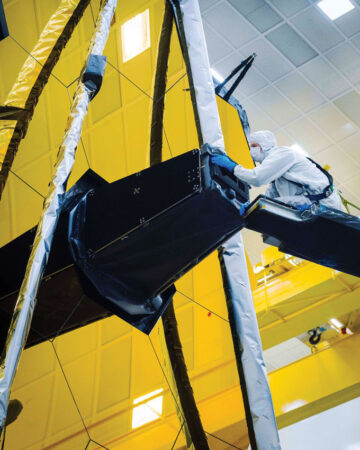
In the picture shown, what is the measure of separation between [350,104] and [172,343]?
29.3 ft

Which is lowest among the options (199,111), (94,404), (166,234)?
(94,404)

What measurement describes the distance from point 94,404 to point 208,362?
4.70 feet

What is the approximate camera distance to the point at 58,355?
7301mm

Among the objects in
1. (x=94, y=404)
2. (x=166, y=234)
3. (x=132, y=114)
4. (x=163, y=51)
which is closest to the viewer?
(x=166, y=234)

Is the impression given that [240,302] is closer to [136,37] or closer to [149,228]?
[149,228]

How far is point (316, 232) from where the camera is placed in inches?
177

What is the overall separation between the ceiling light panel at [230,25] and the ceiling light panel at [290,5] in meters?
0.66

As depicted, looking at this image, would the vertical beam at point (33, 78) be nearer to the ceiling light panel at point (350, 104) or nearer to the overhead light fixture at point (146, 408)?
the overhead light fixture at point (146, 408)

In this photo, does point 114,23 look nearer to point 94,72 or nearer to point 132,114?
point 132,114

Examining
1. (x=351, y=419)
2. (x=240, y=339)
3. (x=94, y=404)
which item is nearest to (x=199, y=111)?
(x=240, y=339)

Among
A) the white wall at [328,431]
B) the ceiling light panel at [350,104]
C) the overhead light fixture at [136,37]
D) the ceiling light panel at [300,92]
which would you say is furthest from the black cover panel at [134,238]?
the ceiling light panel at [350,104]

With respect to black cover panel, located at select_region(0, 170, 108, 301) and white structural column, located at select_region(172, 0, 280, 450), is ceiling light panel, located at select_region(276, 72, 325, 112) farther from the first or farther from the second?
black cover panel, located at select_region(0, 170, 108, 301)

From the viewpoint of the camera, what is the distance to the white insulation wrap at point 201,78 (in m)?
4.58

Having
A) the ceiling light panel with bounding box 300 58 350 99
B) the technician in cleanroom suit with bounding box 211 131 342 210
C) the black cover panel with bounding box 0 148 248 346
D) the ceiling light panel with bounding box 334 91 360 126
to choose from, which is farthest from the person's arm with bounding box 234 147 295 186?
the ceiling light panel with bounding box 334 91 360 126
